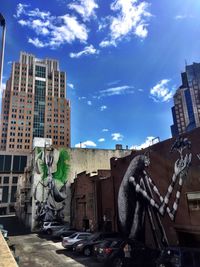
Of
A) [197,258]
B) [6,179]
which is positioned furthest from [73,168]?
[6,179]

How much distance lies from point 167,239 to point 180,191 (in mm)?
3876

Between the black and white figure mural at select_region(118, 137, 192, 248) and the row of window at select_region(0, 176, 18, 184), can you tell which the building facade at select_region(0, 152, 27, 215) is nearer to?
the row of window at select_region(0, 176, 18, 184)

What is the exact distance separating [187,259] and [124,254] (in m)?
4.46

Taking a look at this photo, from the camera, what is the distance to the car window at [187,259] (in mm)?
11627

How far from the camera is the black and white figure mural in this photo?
1745 cm

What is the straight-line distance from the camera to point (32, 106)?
144375 mm

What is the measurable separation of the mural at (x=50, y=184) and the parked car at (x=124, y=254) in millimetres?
24637

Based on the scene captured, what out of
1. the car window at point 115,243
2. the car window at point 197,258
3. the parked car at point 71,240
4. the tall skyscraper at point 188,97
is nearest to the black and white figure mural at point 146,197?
the parked car at point 71,240

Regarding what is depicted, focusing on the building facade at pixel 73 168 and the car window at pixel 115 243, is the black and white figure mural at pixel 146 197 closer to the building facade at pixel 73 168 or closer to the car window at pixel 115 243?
the car window at pixel 115 243

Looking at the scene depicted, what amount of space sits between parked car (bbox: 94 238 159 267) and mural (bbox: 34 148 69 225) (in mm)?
24637

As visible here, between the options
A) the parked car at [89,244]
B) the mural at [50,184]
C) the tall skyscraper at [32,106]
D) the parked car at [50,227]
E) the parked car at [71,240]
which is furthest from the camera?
the tall skyscraper at [32,106]

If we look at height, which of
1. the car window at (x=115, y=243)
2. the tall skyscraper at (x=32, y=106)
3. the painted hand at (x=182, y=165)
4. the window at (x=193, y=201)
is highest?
the tall skyscraper at (x=32, y=106)

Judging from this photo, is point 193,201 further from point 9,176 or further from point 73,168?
point 9,176

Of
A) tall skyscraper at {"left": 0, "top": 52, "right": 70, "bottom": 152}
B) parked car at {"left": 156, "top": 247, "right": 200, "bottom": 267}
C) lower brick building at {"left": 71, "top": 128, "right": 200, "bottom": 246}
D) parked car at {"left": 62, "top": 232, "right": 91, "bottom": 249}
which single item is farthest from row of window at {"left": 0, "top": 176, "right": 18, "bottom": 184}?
parked car at {"left": 156, "top": 247, "right": 200, "bottom": 267}
